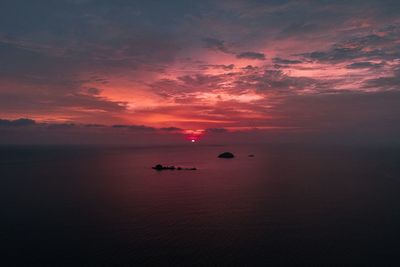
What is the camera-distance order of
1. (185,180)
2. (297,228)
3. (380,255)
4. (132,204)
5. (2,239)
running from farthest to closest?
(185,180) < (132,204) < (297,228) < (2,239) < (380,255)

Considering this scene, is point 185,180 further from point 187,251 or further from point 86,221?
point 187,251

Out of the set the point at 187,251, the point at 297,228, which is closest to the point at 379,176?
the point at 297,228

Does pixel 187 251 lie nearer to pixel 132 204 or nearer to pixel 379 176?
pixel 132 204

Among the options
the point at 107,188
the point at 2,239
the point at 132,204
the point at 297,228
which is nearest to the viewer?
the point at 2,239

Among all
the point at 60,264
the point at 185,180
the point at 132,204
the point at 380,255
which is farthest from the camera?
the point at 185,180

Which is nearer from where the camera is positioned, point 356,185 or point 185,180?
point 356,185

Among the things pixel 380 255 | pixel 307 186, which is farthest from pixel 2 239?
pixel 307 186

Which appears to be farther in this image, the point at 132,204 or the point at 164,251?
the point at 132,204

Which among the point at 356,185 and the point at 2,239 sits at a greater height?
the point at 356,185

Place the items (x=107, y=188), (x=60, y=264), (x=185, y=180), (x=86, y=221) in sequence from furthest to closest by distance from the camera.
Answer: (x=185, y=180) → (x=107, y=188) → (x=86, y=221) → (x=60, y=264)
